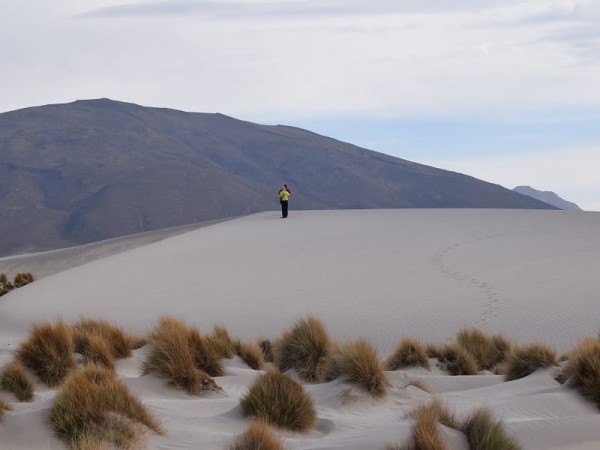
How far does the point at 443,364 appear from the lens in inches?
388

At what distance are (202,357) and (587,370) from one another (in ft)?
12.7

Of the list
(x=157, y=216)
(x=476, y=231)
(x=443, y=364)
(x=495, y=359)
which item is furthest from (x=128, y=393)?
(x=157, y=216)

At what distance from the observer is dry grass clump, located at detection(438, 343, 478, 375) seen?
31.6 feet

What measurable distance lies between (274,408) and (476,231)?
2008cm

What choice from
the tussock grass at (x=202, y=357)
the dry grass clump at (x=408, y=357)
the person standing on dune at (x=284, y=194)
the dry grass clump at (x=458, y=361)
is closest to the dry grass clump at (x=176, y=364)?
the tussock grass at (x=202, y=357)

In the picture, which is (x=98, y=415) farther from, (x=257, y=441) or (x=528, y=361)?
(x=528, y=361)

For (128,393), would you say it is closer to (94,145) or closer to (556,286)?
(556,286)

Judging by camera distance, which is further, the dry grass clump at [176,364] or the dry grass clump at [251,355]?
the dry grass clump at [251,355]

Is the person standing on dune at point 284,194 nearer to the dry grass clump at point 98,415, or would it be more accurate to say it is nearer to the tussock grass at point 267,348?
the tussock grass at point 267,348

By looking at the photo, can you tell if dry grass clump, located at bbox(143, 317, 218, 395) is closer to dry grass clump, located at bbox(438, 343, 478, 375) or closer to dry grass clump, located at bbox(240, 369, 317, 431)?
dry grass clump, located at bbox(240, 369, 317, 431)

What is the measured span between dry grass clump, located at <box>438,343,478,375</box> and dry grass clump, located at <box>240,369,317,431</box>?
336cm

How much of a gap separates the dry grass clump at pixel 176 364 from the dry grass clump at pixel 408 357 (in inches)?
97.1

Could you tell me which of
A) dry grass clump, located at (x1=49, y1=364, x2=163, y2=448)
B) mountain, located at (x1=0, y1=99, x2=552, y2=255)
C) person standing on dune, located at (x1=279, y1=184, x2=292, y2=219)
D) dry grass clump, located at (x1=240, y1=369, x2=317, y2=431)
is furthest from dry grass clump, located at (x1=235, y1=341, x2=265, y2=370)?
mountain, located at (x1=0, y1=99, x2=552, y2=255)

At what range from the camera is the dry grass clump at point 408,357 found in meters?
9.68
